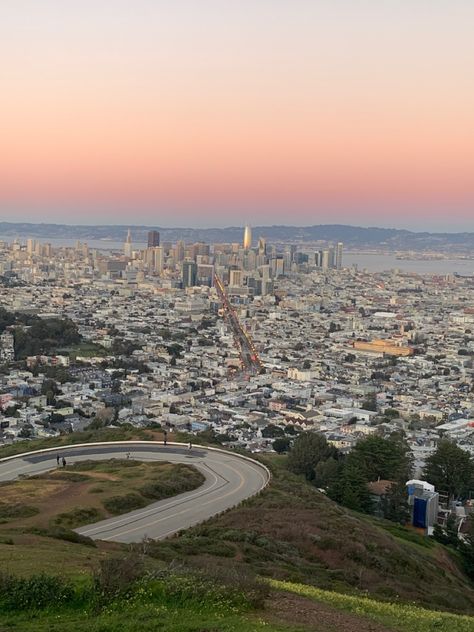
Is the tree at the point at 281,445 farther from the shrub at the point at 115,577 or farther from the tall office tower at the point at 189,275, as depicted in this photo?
the tall office tower at the point at 189,275

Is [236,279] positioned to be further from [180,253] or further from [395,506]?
[395,506]

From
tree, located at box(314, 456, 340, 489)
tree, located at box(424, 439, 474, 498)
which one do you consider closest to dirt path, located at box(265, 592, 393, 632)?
tree, located at box(314, 456, 340, 489)

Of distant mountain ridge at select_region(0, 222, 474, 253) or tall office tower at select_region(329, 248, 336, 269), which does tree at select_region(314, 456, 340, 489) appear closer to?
tall office tower at select_region(329, 248, 336, 269)

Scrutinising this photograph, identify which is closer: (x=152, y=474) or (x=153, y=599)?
(x=153, y=599)

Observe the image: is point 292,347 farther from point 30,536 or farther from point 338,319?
point 30,536

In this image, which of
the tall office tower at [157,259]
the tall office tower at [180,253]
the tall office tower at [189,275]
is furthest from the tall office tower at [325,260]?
the tall office tower at [189,275]

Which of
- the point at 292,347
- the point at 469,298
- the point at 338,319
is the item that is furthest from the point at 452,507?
the point at 469,298

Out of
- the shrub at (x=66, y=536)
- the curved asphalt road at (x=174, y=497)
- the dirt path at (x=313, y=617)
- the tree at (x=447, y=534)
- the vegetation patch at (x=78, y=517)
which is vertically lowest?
the tree at (x=447, y=534)
